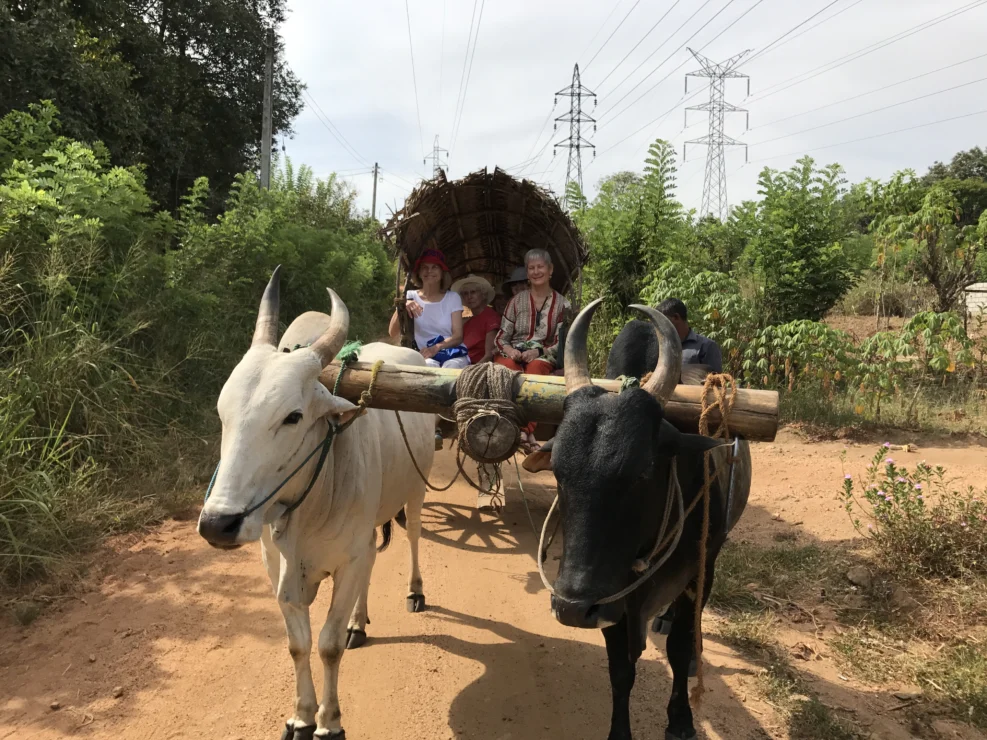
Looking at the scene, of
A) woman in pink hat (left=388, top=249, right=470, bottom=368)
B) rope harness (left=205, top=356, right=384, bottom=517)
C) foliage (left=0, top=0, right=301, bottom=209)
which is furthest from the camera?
foliage (left=0, top=0, right=301, bottom=209)

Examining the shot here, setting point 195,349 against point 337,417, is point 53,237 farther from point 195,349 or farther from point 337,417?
point 337,417

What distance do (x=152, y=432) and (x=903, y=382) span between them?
8415mm

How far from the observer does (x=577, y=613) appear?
6.88 ft

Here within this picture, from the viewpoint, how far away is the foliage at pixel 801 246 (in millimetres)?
8359

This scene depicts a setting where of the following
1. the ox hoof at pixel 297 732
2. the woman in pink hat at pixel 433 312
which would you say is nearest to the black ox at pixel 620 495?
the ox hoof at pixel 297 732

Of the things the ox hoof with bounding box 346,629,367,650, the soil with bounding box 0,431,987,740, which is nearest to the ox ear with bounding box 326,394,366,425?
the soil with bounding box 0,431,987,740

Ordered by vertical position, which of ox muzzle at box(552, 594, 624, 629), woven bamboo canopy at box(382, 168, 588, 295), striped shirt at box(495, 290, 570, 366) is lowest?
ox muzzle at box(552, 594, 624, 629)

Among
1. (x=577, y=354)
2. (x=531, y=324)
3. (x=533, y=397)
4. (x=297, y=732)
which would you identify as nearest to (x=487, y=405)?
(x=533, y=397)

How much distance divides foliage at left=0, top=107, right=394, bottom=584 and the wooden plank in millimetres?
2827

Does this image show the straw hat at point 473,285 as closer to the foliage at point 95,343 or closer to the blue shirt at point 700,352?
the blue shirt at point 700,352

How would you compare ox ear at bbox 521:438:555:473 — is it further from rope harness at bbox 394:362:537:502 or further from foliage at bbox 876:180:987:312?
foliage at bbox 876:180:987:312

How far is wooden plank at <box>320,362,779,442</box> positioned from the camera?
8.18 ft

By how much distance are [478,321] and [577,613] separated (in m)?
3.94

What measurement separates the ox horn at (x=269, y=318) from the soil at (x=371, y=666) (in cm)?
186
